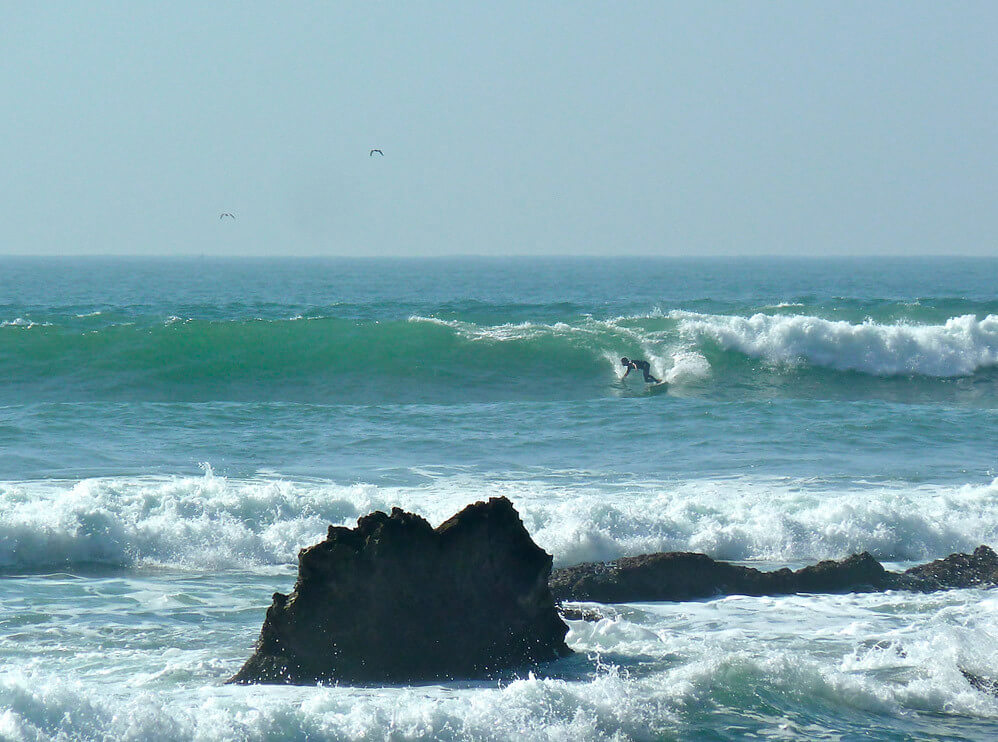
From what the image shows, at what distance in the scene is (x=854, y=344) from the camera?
2667 cm

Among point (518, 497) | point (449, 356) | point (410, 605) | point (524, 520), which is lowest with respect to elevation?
point (524, 520)

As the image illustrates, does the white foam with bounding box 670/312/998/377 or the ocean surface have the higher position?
the white foam with bounding box 670/312/998/377

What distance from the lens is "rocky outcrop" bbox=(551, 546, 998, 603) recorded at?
901 centimetres

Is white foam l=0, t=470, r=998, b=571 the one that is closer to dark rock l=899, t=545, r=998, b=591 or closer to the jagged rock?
dark rock l=899, t=545, r=998, b=591

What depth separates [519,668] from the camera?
7.14 metres

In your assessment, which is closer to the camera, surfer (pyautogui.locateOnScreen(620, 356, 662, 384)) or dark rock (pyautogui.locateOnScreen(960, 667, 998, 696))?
dark rock (pyautogui.locateOnScreen(960, 667, 998, 696))

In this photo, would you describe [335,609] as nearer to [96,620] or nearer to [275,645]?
[275,645]

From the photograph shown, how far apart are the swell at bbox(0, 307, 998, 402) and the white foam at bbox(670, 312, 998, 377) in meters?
0.03

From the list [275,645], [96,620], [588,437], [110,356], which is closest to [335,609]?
[275,645]

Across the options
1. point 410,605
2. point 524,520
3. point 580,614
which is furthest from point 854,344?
point 410,605

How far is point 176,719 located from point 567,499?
6595mm

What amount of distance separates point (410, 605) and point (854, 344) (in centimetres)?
2155

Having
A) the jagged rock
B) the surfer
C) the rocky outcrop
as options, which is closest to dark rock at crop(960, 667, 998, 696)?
the rocky outcrop

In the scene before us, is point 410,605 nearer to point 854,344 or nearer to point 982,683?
point 982,683
